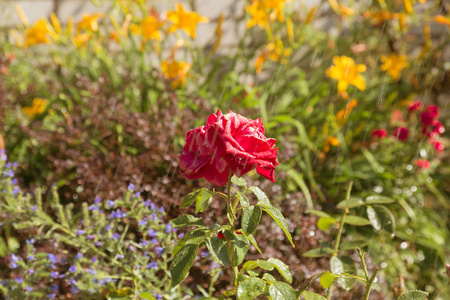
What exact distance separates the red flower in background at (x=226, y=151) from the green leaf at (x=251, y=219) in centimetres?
7

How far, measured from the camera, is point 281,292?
0.91 m

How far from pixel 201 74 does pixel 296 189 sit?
94 cm

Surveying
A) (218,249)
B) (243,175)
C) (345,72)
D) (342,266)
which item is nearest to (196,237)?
(218,249)

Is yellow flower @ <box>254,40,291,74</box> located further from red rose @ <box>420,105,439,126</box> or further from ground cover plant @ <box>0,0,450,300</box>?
red rose @ <box>420,105,439,126</box>

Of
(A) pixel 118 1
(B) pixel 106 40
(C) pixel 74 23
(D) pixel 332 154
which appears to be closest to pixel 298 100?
(D) pixel 332 154

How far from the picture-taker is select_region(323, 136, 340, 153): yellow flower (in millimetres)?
2480

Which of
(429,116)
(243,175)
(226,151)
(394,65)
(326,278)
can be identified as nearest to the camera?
(226,151)

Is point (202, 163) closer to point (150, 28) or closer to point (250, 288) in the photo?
point (250, 288)

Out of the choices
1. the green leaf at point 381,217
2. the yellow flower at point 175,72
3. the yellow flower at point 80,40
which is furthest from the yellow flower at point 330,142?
the yellow flower at point 80,40

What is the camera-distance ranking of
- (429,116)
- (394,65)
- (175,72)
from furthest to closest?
(394,65) → (175,72) → (429,116)

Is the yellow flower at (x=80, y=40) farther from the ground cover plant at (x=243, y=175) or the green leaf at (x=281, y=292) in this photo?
the green leaf at (x=281, y=292)

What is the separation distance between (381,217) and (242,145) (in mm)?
525

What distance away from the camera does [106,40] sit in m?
3.30

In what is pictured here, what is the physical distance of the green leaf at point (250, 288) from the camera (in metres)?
0.89
